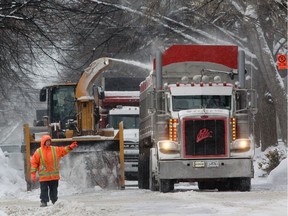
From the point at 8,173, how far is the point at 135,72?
82.8 feet

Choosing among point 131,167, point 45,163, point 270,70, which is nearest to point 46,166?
point 45,163

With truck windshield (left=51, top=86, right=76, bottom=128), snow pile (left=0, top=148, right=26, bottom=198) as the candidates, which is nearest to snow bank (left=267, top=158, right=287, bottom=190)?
truck windshield (left=51, top=86, right=76, bottom=128)

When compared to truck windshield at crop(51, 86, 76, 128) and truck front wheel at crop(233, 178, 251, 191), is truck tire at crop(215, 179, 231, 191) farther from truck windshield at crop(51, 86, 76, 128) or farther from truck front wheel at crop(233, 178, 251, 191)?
truck windshield at crop(51, 86, 76, 128)

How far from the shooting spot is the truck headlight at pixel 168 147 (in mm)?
20859

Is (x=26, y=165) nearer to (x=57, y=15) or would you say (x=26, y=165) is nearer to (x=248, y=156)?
(x=248, y=156)

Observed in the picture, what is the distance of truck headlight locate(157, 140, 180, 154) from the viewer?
20.9 m

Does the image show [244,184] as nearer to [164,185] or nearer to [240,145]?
[240,145]

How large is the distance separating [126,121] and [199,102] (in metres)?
9.75

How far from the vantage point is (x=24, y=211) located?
1566 centimetres

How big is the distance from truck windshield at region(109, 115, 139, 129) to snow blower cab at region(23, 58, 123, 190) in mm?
2950

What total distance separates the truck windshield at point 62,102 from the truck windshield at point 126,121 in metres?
2.97

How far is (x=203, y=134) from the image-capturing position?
2089 cm

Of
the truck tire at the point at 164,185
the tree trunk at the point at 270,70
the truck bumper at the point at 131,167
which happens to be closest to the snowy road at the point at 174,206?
the truck tire at the point at 164,185

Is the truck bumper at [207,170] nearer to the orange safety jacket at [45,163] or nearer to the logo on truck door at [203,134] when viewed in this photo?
the logo on truck door at [203,134]
